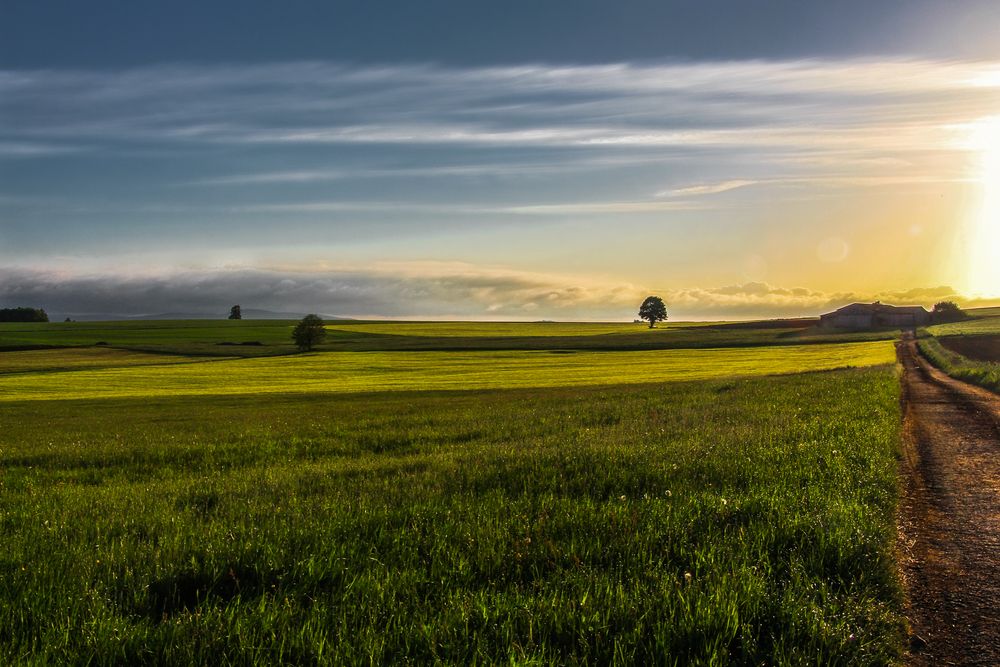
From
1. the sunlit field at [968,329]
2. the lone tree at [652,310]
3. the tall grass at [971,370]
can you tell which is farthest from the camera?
the lone tree at [652,310]

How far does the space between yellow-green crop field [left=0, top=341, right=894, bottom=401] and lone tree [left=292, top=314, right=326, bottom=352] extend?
22.3m

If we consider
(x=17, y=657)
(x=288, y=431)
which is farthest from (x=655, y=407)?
(x=17, y=657)

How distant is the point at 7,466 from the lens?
16219mm

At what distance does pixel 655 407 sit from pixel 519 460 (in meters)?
12.5

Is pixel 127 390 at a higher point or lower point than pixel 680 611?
lower

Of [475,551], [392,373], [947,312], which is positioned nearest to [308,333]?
[392,373]

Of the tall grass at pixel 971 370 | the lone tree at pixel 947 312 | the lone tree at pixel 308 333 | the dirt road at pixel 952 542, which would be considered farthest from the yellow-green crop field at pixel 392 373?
the lone tree at pixel 947 312

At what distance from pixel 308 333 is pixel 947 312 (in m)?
145

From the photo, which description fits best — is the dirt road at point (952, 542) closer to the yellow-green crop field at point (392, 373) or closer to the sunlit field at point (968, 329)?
the yellow-green crop field at point (392, 373)

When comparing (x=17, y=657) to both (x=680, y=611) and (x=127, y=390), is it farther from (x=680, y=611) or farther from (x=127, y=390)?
(x=127, y=390)

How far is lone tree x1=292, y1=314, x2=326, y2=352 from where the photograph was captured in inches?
4225

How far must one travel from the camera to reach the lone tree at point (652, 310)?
600 feet

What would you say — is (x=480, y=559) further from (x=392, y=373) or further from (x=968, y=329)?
(x=968, y=329)

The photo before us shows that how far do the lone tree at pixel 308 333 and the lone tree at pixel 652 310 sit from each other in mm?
102626
